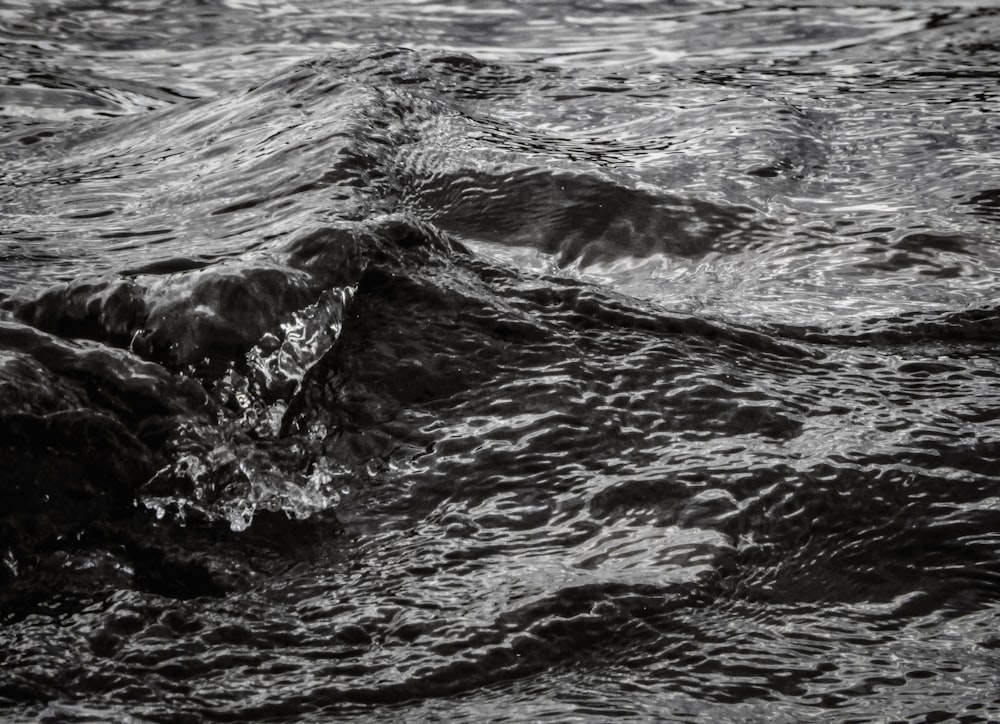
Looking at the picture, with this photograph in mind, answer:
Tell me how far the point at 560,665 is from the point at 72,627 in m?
1.00

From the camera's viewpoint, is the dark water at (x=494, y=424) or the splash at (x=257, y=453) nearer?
the dark water at (x=494, y=424)

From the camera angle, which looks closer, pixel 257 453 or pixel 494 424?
pixel 257 453

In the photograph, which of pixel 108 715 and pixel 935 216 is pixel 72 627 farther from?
pixel 935 216

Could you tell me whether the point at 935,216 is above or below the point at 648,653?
above

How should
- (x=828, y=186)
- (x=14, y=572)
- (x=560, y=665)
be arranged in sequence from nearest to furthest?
(x=560, y=665)
(x=14, y=572)
(x=828, y=186)

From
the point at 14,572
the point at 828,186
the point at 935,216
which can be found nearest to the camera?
the point at 14,572

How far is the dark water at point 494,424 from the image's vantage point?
2293 mm

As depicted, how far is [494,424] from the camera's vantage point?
299cm

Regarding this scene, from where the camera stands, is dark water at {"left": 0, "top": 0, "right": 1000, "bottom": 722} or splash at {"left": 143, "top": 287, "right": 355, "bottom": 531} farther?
splash at {"left": 143, "top": 287, "right": 355, "bottom": 531}

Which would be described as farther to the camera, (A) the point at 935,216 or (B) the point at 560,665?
(A) the point at 935,216

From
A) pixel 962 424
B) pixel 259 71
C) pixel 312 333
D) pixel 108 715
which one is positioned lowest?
pixel 108 715

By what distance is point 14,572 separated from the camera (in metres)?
2.47

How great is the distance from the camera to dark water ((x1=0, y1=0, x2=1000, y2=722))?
2.29m

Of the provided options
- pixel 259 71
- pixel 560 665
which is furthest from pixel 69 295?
pixel 259 71
